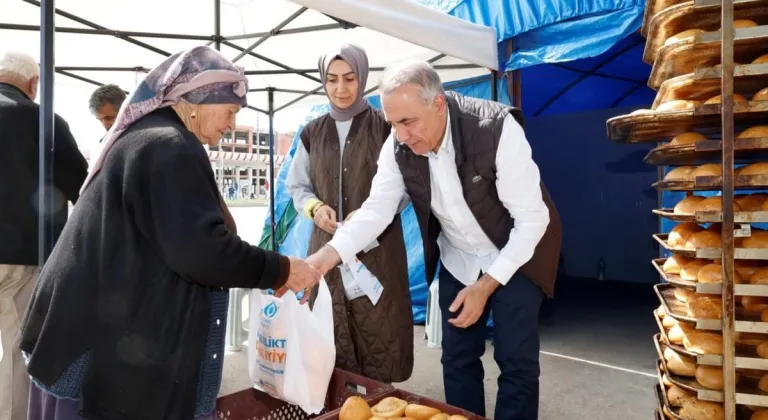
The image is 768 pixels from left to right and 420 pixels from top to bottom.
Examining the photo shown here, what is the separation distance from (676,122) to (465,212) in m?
0.74

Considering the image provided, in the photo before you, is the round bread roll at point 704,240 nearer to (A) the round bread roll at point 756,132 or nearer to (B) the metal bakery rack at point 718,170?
(B) the metal bakery rack at point 718,170

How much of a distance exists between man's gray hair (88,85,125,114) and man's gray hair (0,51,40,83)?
1.54 ft

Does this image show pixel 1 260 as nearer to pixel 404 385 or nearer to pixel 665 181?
pixel 404 385

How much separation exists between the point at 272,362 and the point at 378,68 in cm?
320

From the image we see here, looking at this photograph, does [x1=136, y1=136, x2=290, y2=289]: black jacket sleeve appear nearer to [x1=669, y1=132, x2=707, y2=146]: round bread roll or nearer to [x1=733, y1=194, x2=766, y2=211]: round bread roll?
[x1=669, y1=132, x2=707, y2=146]: round bread roll

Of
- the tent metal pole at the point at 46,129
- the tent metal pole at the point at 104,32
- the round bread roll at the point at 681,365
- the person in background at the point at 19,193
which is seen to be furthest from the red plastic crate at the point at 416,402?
the tent metal pole at the point at 104,32

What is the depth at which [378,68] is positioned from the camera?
448cm

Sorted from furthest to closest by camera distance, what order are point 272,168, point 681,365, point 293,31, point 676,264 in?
point 272,168, point 293,31, point 676,264, point 681,365

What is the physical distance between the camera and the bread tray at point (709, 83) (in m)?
1.23

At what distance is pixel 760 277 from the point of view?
1.32 meters

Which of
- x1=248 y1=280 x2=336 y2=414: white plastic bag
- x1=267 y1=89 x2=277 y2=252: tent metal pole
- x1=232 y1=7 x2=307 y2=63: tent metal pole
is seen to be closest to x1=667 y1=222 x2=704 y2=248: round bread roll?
x1=248 y1=280 x2=336 y2=414: white plastic bag

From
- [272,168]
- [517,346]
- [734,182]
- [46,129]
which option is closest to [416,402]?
[517,346]

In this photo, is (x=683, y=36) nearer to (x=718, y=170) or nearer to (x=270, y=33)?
(x=718, y=170)

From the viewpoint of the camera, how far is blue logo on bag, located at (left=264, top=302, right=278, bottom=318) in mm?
1785
